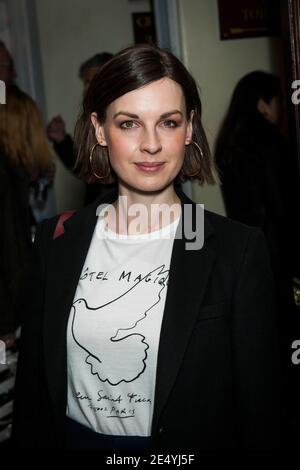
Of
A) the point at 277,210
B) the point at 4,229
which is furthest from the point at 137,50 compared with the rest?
the point at 277,210

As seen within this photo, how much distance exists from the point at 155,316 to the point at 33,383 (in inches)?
17.6

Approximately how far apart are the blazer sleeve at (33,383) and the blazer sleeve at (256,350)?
552 mm

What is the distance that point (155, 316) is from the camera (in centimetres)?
141

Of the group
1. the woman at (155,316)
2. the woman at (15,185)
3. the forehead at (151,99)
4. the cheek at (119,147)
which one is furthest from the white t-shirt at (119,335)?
the woman at (15,185)

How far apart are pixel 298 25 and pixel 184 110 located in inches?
21.6

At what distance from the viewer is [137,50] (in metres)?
1.45

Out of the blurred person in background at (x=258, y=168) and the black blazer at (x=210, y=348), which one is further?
the blurred person in background at (x=258, y=168)

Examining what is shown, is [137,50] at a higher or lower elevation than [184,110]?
higher

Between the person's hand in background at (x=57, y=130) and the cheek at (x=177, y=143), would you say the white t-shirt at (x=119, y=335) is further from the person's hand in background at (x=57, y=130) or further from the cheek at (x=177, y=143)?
the person's hand in background at (x=57, y=130)

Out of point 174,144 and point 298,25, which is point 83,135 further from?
point 298,25

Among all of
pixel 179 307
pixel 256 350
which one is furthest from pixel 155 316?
pixel 256 350

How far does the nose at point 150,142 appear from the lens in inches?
55.5

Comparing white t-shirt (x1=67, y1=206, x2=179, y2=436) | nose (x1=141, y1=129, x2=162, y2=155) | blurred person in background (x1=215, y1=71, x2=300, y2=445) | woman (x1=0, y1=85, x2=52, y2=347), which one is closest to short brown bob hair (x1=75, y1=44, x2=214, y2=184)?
nose (x1=141, y1=129, x2=162, y2=155)

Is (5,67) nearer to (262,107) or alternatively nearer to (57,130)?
(57,130)
